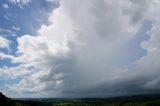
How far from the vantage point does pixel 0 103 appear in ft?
575
